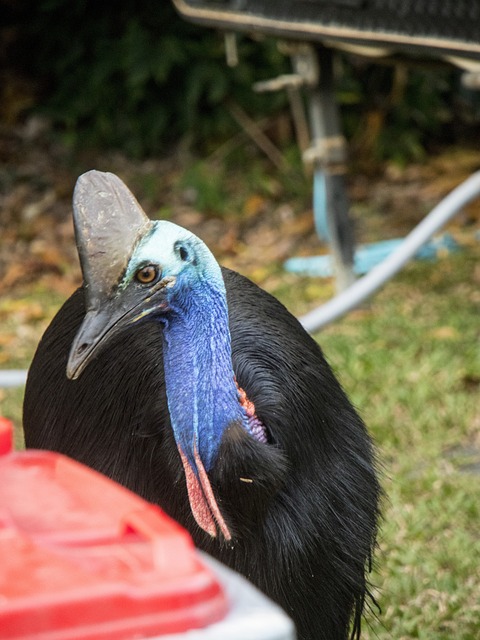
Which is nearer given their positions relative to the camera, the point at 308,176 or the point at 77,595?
the point at 77,595

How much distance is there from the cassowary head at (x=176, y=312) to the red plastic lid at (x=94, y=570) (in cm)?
58

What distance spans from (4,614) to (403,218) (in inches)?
219

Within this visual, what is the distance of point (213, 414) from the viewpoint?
1937 mm

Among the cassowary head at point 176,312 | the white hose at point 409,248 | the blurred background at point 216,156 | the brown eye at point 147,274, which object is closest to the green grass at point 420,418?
the blurred background at point 216,156

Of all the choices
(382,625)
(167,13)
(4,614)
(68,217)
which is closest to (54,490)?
(4,614)

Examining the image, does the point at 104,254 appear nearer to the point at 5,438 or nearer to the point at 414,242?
the point at 5,438

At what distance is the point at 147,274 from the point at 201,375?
0.20 meters

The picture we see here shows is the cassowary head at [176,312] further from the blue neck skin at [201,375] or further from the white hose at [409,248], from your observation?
the white hose at [409,248]

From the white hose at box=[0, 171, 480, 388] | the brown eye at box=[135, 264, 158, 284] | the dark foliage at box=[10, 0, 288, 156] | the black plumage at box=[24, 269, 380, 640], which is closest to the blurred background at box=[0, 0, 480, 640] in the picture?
the dark foliage at box=[10, 0, 288, 156]

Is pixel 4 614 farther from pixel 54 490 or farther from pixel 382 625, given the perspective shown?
pixel 382 625

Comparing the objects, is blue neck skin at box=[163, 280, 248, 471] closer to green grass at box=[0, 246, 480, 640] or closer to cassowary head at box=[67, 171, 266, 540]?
cassowary head at box=[67, 171, 266, 540]

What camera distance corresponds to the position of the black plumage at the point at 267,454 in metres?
2.06

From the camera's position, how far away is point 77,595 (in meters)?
1.04

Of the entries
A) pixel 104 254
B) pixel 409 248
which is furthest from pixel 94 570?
pixel 409 248
